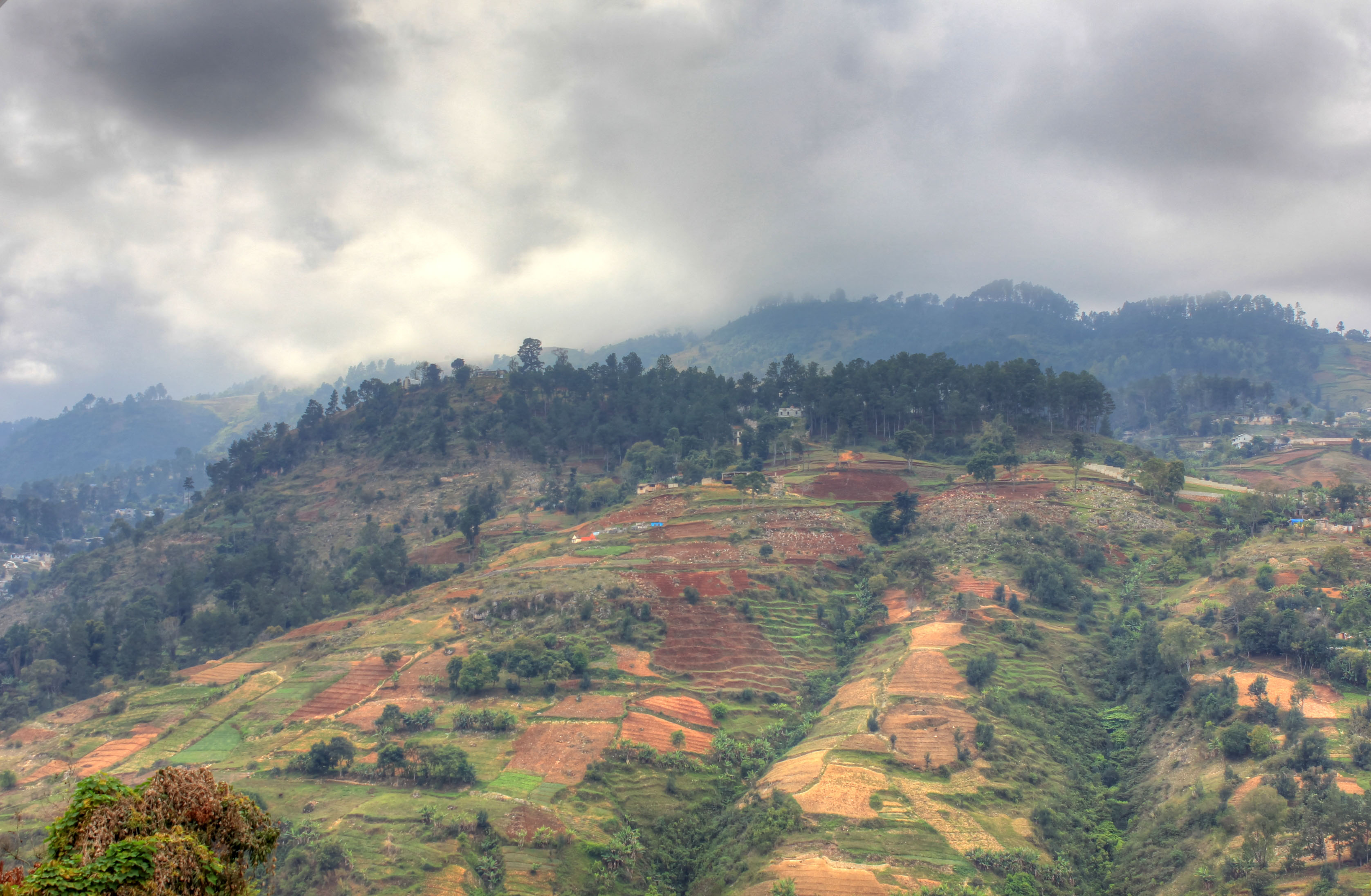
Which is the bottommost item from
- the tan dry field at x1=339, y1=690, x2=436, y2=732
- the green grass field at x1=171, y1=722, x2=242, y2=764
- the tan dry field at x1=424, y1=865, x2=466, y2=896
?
the tan dry field at x1=424, y1=865, x2=466, y2=896

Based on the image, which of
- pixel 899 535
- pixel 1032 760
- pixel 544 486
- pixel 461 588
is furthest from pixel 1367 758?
pixel 544 486

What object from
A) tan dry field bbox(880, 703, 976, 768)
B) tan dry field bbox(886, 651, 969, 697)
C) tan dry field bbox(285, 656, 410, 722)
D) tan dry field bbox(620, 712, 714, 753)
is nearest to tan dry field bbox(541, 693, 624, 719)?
tan dry field bbox(620, 712, 714, 753)

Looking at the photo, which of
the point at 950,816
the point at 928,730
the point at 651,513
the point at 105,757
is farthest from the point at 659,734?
the point at 651,513

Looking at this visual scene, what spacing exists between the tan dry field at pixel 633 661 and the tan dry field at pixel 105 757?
1158 inches

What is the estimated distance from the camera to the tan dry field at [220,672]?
5553 centimetres

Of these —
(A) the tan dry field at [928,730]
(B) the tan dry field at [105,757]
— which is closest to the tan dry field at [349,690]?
(B) the tan dry field at [105,757]

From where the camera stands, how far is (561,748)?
4166 centimetres

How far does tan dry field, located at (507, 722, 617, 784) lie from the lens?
39625mm

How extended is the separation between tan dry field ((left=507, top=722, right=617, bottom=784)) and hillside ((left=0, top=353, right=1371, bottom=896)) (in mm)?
224

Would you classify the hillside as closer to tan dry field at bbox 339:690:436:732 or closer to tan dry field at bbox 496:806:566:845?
tan dry field at bbox 496:806:566:845

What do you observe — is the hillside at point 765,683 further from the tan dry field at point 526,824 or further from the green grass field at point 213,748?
the green grass field at point 213,748

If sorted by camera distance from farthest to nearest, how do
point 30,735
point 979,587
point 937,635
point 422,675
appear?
point 979,587, point 937,635, point 422,675, point 30,735

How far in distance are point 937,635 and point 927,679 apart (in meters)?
5.86

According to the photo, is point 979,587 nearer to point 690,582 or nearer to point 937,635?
point 937,635
